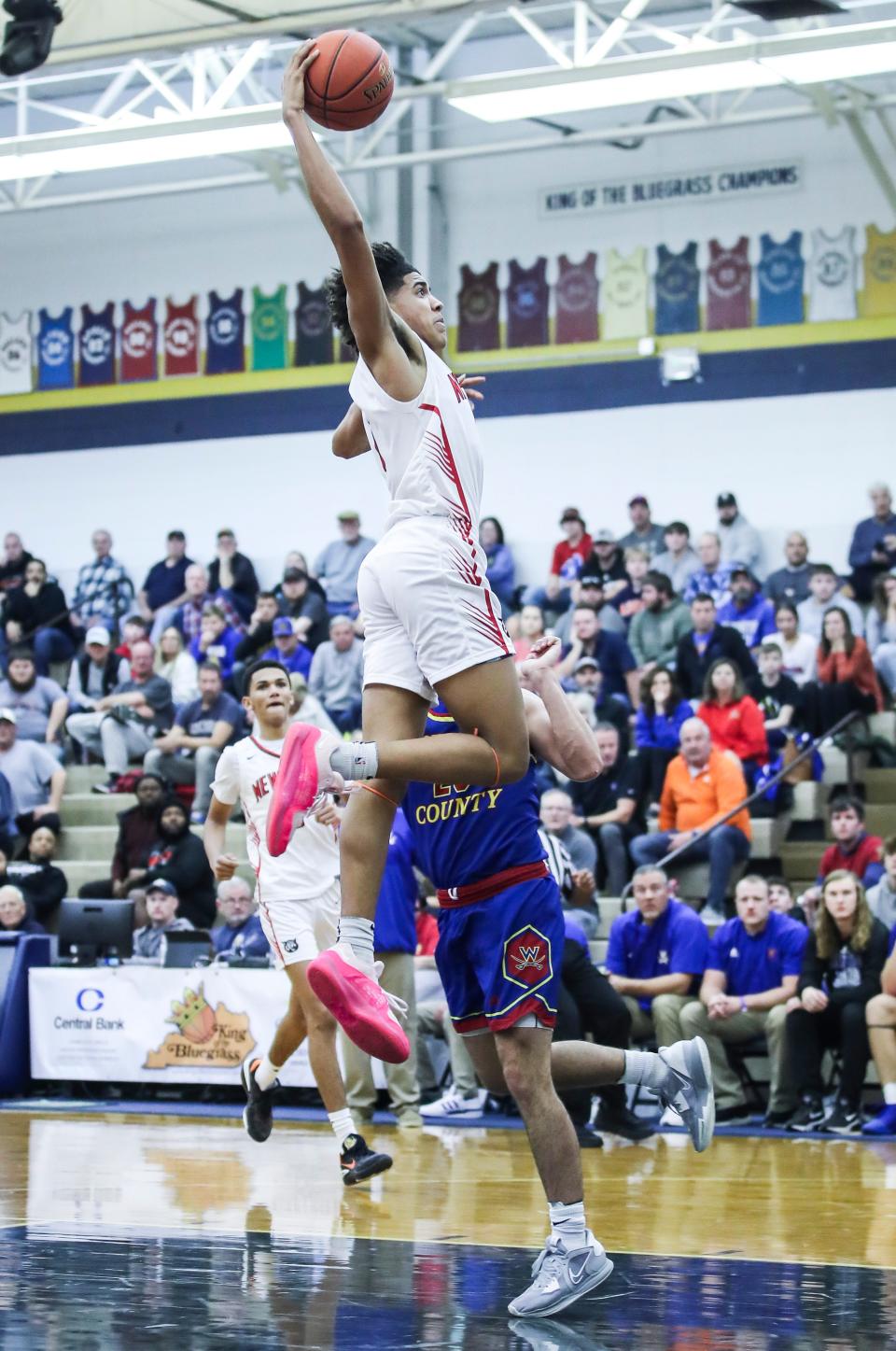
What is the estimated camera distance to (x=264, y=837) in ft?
26.6

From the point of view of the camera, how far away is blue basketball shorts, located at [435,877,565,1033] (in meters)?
4.85

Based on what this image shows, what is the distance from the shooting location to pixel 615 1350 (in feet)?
13.8

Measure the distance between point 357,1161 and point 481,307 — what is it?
43.0 ft

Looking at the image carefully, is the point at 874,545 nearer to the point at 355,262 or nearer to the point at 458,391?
the point at 458,391

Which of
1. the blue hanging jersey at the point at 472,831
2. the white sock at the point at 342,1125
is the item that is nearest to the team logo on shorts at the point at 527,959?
the blue hanging jersey at the point at 472,831

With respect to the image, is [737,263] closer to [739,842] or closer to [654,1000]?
[739,842]

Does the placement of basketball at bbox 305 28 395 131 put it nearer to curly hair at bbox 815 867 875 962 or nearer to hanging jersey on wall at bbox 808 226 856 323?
curly hair at bbox 815 867 875 962

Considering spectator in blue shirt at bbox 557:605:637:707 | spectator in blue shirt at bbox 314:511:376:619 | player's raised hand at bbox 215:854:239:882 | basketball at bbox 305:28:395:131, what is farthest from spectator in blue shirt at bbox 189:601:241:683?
basketball at bbox 305:28:395:131

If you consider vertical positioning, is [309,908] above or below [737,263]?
below

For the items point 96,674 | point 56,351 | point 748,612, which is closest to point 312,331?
point 56,351

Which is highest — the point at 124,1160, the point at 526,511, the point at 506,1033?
the point at 526,511

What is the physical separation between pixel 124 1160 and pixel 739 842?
5.21 m

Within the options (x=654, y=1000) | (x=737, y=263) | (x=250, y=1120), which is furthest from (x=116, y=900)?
(x=737, y=263)

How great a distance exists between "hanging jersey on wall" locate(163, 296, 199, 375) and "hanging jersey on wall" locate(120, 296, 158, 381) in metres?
0.18
